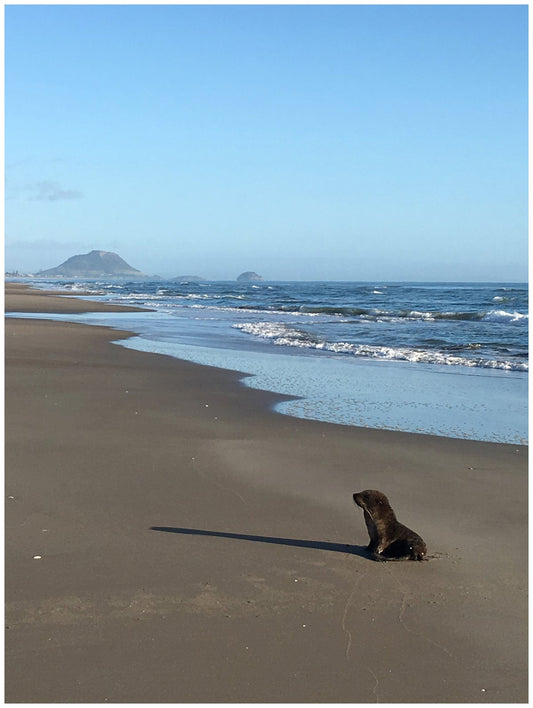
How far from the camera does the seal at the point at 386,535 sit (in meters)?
4.72

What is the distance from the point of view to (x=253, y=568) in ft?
14.8

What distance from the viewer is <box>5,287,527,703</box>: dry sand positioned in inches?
133

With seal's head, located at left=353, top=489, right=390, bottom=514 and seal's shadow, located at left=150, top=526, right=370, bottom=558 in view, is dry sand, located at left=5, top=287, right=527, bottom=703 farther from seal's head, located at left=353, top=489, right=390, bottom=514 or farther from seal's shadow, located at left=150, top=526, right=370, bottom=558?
seal's head, located at left=353, top=489, right=390, bottom=514

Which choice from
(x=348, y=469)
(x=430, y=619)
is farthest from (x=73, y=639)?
(x=348, y=469)

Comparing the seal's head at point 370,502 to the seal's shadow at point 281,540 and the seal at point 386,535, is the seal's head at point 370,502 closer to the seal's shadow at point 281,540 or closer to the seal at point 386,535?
the seal at point 386,535

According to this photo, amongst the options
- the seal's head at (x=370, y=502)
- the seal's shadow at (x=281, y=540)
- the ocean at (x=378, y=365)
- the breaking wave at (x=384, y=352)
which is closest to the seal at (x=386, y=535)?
the seal's head at (x=370, y=502)

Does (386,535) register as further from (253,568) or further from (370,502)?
(253,568)

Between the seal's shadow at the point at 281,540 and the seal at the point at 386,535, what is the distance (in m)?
0.11

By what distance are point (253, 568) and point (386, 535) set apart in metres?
0.91

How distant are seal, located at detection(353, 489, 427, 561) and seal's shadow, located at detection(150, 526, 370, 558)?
0.36 feet

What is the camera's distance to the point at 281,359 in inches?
638

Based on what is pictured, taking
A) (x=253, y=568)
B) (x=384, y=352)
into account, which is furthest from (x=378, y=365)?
(x=253, y=568)

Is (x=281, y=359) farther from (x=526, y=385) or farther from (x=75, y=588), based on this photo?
(x=75, y=588)

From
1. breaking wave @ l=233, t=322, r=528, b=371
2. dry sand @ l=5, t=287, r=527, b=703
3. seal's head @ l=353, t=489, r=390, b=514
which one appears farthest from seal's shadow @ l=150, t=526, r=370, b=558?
breaking wave @ l=233, t=322, r=528, b=371
